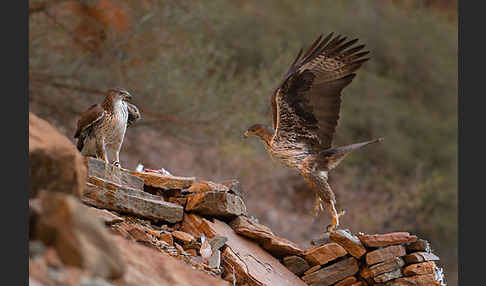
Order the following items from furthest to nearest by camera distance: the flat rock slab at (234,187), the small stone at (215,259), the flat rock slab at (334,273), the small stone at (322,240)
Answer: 1. the flat rock slab at (234,187)
2. the small stone at (322,240)
3. the flat rock slab at (334,273)
4. the small stone at (215,259)

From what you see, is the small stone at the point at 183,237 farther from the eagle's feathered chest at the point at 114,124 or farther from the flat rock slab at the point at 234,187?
the eagle's feathered chest at the point at 114,124

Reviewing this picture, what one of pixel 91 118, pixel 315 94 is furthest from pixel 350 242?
pixel 91 118

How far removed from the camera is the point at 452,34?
12.7 m

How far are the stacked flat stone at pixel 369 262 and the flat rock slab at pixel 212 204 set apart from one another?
0.51 meters

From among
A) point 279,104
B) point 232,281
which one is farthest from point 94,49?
point 232,281

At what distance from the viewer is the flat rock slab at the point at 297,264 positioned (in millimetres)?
3623

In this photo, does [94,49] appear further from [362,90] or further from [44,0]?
[362,90]

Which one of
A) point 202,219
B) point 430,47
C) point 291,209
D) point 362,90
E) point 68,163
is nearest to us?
point 68,163

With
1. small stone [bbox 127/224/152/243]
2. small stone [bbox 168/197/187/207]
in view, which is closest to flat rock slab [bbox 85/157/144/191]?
small stone [bbox 168/197/187/207]

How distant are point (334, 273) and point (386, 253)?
13.7 inches

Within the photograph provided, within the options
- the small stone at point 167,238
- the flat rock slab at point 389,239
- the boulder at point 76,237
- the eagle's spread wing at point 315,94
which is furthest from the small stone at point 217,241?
the boulder at point 76,237

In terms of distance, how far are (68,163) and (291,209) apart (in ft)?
27.4

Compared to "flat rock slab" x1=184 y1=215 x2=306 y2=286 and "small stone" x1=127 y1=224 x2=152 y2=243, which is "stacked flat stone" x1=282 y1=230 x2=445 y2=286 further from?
"small stone" x1=127 y1=224 x2=152 y2=243

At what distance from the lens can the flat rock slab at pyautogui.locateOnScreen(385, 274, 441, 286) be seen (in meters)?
3.38
